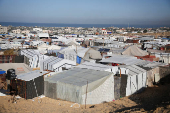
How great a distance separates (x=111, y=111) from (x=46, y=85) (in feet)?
10.8

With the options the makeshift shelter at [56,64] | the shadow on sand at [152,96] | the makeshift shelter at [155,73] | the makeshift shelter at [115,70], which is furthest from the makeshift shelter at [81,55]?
the shadow on sand at [152,96]

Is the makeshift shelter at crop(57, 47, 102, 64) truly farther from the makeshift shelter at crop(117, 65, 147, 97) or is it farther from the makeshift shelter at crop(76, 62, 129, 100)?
the makeshift shelter at crop(117, 65, 147, 97)

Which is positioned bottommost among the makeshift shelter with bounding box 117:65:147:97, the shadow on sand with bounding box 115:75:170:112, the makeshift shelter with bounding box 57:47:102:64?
the shadow on sand with bounding box 115:75:170:112

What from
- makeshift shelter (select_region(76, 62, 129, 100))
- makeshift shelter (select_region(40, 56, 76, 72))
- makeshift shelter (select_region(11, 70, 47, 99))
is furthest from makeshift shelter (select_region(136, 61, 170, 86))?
makeshift shelter (select_region(11, 70, 47, 99))

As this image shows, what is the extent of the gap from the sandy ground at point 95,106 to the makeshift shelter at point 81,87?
26 centimetres

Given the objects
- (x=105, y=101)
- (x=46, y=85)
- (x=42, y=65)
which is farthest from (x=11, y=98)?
(x=42, y=65)

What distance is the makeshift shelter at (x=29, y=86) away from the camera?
7864 millimetres

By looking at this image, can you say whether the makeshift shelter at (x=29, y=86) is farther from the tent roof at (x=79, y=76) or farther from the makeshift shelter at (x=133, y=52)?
the makeshift shelter at (x=133, y=52)

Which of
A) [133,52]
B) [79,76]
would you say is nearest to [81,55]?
[133,52]

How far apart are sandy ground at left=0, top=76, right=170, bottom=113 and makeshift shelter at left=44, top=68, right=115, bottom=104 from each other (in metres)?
0.26

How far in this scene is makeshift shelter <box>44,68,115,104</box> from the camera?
7.47 m

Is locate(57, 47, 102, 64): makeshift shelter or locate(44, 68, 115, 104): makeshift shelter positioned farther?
locate(57, 47, 102, 64): makeshift shelter

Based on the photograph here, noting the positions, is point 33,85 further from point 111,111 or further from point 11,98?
point 111,111

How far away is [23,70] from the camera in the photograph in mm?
10891
